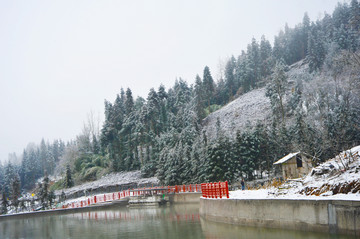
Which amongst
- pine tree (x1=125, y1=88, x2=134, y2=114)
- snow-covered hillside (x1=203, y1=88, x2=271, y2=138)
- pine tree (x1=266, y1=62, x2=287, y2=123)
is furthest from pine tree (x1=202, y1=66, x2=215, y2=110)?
pine tree (x1=266, y1=62, x2=287, y2=123)

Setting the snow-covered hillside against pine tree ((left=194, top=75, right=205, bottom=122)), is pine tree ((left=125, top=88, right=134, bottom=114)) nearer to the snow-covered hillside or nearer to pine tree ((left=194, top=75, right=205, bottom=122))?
pine tree ((left=194, top=75, right=205, bottom=122))

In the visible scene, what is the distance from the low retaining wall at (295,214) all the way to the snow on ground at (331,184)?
0.41 meters

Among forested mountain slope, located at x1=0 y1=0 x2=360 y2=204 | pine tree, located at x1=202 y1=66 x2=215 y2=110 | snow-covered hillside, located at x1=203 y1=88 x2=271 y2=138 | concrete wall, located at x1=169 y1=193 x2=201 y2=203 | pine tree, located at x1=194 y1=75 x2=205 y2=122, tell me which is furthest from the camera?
pine tree, located at x1=202 y1=66 x2=215 y2=110

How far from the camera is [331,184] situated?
44.9 ft

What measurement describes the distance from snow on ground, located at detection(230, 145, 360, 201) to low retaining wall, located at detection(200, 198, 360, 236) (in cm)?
41

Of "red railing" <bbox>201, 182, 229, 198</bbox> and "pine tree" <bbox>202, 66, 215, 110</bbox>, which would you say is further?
"pine tree" <bbox>202, 66, 215, 110</bbox>

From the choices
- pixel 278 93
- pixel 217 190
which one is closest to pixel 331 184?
pixel 217 190

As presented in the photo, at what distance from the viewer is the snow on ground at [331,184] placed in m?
12.6

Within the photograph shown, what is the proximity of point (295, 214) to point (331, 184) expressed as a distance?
74.9 inches

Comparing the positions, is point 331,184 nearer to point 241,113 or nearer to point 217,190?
point 217,190

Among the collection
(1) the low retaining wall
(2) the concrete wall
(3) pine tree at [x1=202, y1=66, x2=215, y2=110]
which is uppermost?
(3) pine tree at [x1=202, y1=66, x2=215, y2=110]

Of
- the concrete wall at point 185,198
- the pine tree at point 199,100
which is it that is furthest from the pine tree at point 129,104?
the concrete wall at point 185,198

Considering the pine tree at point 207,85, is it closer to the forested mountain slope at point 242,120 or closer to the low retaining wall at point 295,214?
the forested mountain slope at point 242,120

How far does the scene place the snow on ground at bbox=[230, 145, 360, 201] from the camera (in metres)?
12.6
